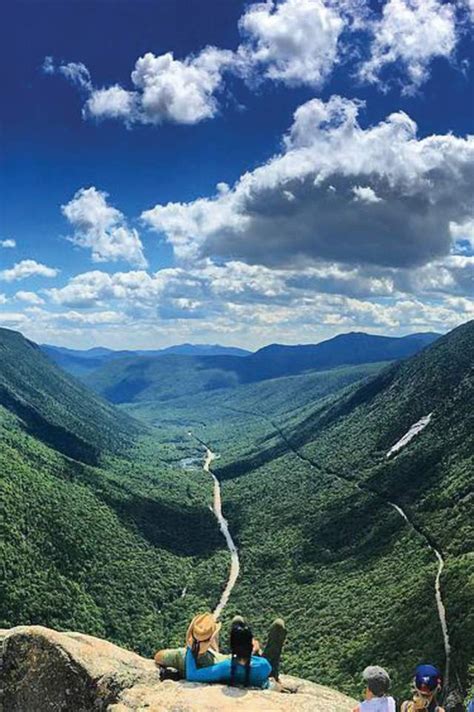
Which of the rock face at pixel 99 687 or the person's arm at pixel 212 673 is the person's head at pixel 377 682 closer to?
the rock face at pixel 99 687

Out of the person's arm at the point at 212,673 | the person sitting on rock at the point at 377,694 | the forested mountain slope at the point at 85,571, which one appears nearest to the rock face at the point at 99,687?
the person's arm at the point at 212,673

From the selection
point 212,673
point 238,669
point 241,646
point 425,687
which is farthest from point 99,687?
point 425,687

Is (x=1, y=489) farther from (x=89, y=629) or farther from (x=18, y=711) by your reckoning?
(x=18, y=711)

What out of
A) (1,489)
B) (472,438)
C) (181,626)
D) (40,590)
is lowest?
(181,626)

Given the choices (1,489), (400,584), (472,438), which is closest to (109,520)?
(1,489)

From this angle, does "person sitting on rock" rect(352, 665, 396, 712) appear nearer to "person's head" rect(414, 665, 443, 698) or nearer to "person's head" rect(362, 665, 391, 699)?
"person's head" rect(362, 665, 391, 699)

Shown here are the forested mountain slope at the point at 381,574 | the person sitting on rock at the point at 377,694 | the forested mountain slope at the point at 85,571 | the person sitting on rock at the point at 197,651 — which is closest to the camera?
the person sitting on rock at the point at 377,694

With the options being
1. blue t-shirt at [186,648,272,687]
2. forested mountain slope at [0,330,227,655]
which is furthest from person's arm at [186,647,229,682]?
forested mountain slope at [0,330,227,655]
